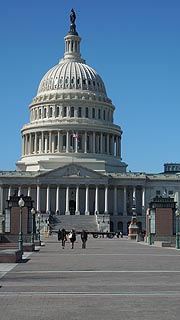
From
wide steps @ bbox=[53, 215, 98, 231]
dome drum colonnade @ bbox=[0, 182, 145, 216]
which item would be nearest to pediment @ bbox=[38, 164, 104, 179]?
dome drum colonnade @ bbox=[0, 182, 145, 216]

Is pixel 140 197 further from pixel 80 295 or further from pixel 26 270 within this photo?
pixel 80 295

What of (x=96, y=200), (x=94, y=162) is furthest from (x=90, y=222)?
(x=94, y=162)

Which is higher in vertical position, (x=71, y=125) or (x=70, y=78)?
(x=70, y=78)

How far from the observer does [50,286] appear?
25.5 m

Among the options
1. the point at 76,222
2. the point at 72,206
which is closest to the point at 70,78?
the point at 72,206

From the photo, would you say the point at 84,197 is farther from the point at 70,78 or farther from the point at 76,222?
the point at 70,78

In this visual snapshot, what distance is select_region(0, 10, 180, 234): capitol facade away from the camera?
167000 mm

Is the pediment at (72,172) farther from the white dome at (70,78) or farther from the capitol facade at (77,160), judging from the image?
the white dome at (70,78)

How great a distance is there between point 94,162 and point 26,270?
464 ft

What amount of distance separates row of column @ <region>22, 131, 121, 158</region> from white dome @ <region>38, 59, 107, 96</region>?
11.8 metres

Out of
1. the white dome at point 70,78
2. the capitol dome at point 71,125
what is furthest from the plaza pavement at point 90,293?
the white dome at point 70,78

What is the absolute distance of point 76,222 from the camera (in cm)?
15538

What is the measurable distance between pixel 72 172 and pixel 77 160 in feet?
24.4

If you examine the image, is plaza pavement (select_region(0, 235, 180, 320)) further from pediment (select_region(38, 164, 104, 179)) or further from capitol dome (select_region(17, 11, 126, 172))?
capitol dome (select_region(17, 11, 126, 172))
